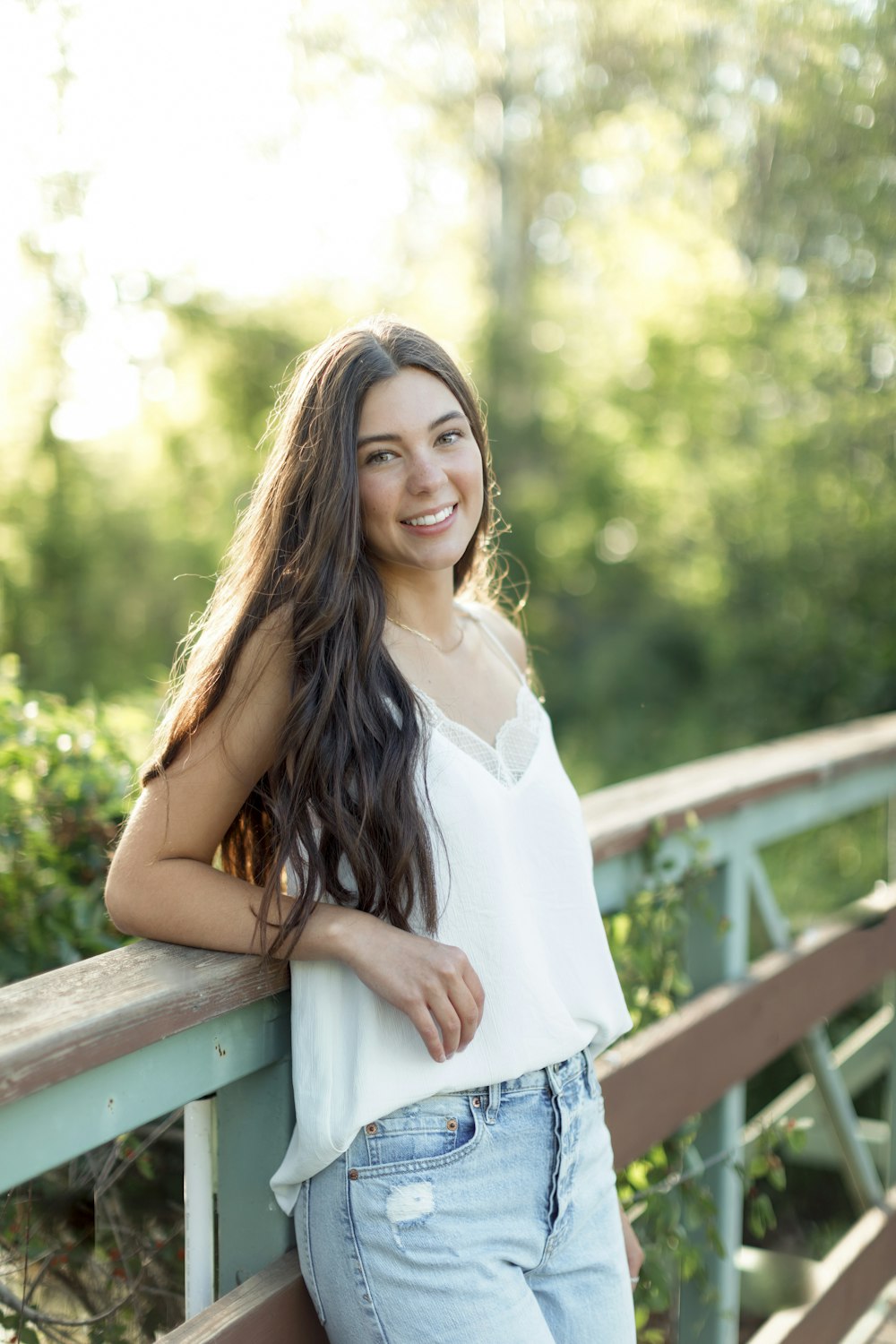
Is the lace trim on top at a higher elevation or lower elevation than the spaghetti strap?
lower

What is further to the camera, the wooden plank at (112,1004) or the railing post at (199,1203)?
the railing post at (199,1203)

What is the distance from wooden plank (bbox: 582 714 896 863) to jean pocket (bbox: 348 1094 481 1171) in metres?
0.56

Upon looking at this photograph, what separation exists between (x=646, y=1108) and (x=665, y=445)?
446 inches

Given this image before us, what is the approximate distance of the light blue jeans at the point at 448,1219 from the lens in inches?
48.2

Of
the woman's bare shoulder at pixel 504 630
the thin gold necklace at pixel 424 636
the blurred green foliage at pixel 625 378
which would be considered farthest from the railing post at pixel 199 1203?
the blurred green foliage at pixel 625 378

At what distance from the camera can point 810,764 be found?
7.70ft

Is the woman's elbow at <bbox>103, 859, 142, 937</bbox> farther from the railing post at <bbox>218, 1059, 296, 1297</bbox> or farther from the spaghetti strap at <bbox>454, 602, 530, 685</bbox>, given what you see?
the spaghetti strap at <bbox>454, 602, 530, 685</bbox>

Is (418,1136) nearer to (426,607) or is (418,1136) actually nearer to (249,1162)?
(249,1162)

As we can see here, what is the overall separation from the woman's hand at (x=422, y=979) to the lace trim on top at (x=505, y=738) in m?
0.23

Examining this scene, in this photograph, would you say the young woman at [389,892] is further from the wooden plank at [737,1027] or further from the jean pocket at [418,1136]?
the wooden plank at [737,1027]

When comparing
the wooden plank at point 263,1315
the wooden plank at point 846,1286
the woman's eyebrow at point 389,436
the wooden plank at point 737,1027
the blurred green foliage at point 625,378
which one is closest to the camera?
the wooden plank at point 263,1315

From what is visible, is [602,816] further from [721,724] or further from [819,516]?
[721,724]

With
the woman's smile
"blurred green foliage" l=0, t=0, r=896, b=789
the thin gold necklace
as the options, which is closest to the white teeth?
the woman's smile

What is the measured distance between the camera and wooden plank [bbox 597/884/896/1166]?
1842mm
